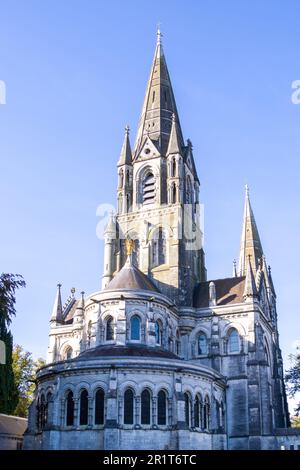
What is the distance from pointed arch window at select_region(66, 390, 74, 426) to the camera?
3988 cm

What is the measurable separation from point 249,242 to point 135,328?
26864 mm

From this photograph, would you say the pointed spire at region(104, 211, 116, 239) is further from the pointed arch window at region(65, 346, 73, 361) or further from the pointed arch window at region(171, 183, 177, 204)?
the pointed arch window at region(65, 346, 73, 361)

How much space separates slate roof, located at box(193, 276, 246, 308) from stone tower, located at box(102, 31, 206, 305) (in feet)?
3.62

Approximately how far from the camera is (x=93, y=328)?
158ft

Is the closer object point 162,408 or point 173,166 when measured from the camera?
point 162,408

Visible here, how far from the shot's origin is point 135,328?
47719 millimetres

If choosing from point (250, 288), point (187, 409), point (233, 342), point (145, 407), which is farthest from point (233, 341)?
point (145, 407)

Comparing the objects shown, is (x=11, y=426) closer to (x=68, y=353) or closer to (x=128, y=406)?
(x=68, y=353)

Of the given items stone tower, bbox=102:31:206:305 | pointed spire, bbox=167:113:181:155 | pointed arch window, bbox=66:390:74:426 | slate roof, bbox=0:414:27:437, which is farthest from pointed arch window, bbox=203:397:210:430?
pointed spire, bbox=167:113:181:155

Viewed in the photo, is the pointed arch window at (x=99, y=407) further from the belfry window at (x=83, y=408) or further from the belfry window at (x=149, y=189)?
the belfry window at (x=149, y=189)

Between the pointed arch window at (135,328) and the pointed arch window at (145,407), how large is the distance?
7796mm

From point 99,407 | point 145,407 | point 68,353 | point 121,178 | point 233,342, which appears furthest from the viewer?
point 121,178
